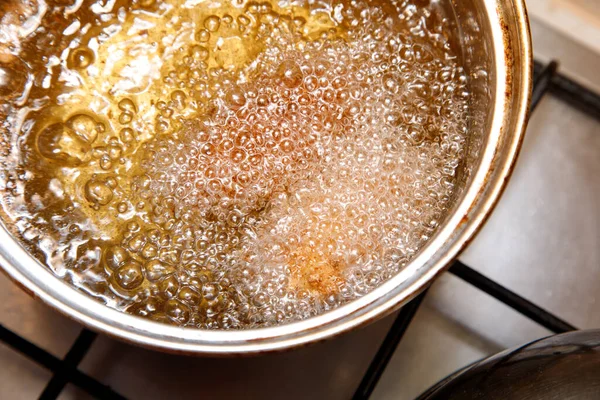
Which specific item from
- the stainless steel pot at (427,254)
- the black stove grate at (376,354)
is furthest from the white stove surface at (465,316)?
the stainless steel pot at (427,254)

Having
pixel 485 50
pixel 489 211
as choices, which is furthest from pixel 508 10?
pixel 489 211

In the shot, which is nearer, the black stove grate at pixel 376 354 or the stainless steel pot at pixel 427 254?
the stainless steel pot at pixel 427 254

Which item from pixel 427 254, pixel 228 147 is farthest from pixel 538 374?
pixel 228 147

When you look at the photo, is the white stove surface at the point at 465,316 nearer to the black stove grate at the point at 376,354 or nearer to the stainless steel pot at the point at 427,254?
the black stove grate at the point at 376,354

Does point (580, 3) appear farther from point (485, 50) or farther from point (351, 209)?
point (351, 209)

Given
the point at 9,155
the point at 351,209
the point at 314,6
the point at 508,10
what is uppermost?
the point at 508,10
